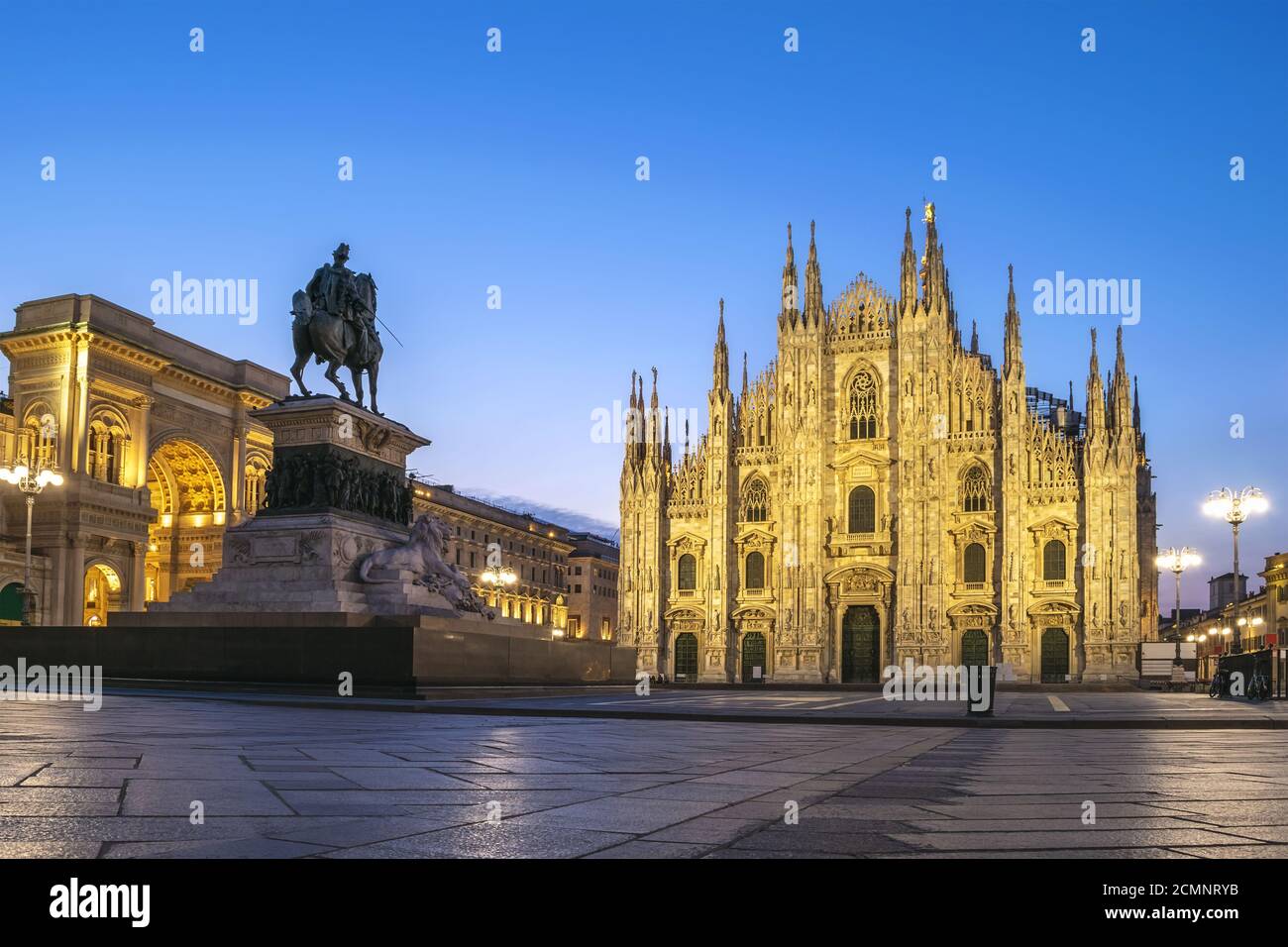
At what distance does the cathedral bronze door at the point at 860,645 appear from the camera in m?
60.9

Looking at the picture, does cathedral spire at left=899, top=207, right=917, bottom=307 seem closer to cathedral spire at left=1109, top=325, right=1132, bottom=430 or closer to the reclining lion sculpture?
cathedral spire at left=1109, top=325, right=1132, bottom=430

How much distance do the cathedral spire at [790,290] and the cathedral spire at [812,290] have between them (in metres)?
0.68

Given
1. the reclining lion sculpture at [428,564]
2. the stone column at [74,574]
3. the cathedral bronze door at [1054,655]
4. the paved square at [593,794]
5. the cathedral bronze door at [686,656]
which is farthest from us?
the cathedral bronze door at [686,656]

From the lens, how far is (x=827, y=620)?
202 ft

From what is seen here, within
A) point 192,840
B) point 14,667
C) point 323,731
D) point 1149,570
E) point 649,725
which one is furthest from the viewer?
point 1149,570

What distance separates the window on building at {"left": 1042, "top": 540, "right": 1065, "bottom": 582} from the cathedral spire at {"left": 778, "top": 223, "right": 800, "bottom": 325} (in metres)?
17.2

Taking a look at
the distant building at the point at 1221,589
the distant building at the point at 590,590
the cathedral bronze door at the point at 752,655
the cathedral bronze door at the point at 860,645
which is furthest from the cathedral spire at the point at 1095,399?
the distant building at the point at 1221,589

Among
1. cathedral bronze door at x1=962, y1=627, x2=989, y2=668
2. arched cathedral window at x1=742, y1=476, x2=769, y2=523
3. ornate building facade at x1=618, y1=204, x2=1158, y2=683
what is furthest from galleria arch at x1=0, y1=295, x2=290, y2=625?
cathedral bronze door at x1=962, y1=627, x2=989, y2=668

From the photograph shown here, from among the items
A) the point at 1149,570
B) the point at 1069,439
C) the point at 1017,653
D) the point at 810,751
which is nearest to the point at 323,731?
the point at 810,751

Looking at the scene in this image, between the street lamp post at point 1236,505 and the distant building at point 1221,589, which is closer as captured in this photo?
the street lamp post at point 1236,505

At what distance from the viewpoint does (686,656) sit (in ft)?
210

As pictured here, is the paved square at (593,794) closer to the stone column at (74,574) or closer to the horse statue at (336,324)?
the horse statue at (336,324)
